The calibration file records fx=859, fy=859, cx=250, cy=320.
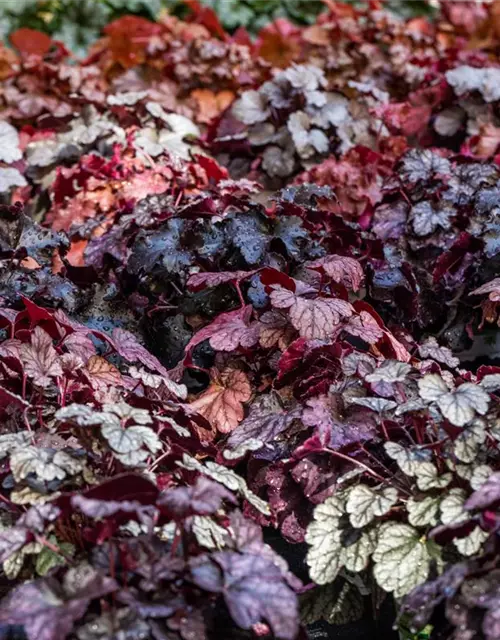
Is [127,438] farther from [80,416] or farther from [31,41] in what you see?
[31,41]

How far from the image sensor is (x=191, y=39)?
3574mm

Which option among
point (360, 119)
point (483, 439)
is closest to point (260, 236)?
point (483, 439)

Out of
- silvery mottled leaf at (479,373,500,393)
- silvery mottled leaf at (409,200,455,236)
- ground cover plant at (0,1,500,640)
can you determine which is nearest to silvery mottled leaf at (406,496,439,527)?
ground cover plant at (0,1,500,640)

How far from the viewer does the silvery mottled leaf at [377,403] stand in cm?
149

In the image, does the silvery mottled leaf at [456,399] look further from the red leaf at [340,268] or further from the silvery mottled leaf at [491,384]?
the red leaf at [340,268]

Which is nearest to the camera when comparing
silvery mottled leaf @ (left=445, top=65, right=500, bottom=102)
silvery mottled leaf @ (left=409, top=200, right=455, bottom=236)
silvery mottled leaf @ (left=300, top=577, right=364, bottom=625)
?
silvery mottled leaf @ (left=300, top=577, right=364, bottom=625)

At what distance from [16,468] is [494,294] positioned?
1110 mm

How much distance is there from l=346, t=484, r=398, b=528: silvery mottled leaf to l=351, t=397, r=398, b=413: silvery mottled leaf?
0.45 feet

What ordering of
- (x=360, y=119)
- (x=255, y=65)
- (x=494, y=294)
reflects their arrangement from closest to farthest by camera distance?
(x=494, y=294) < (x=360, y=119) < (x=255, y=65)

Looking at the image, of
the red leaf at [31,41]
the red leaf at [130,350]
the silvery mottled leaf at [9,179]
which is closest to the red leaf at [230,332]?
the red leaf at [130,350]

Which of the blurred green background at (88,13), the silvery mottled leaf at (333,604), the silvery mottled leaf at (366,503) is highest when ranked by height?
the silvery mottled leaf at (366,503)

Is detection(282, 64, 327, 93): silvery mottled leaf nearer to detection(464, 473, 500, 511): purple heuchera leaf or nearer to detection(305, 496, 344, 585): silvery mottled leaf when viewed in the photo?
detection(305, 496, 344, 585): silvery mottled leaf

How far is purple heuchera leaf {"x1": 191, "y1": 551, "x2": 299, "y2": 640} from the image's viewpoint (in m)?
1.13

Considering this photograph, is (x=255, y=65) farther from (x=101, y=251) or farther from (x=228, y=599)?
(x=228, y=599)
